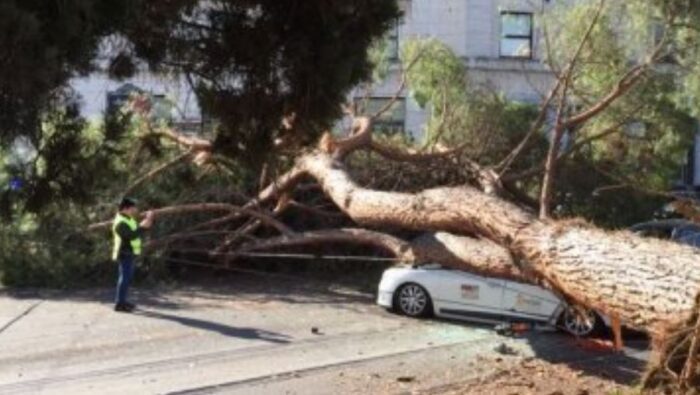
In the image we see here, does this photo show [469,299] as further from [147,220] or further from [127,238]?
[147,220]

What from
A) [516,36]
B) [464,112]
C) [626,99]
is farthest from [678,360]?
[516,36]

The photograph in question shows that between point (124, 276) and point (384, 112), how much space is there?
5747 millimetres

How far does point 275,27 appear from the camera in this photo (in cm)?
694

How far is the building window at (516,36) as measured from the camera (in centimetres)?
3688

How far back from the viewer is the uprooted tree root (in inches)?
275

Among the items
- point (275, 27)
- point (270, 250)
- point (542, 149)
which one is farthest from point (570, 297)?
point (542, 149)

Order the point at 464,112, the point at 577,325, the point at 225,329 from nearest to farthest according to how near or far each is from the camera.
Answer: the point at 225,329, the point at 577,325, the point at 464,112

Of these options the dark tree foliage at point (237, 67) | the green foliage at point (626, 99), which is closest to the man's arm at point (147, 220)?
the green foliage at point (626, 99)

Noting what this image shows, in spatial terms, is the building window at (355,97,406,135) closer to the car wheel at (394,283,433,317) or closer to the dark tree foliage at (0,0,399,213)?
the car wheel at (394,283,433,317)

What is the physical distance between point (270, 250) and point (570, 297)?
9.86 metres

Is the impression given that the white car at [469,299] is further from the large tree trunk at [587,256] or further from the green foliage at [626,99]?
the green foliage at [626,99]

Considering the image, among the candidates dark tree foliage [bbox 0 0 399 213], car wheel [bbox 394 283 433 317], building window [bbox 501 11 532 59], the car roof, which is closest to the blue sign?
dark tree foliage [bbox 0 0 399 213]

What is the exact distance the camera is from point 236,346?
12.6 meters

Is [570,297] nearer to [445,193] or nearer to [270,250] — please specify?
[445,193]
